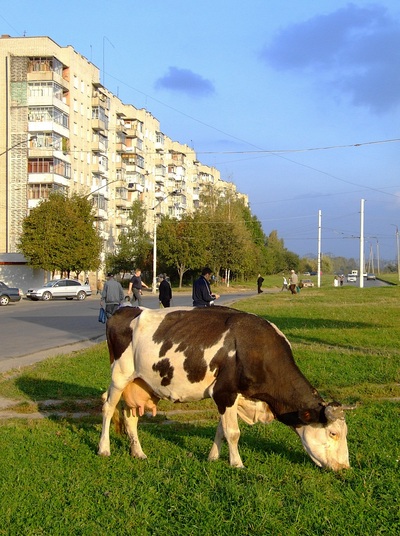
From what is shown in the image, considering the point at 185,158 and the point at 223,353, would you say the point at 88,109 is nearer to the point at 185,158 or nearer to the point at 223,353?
the point at 185,158

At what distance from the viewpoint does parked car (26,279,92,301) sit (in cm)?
5416

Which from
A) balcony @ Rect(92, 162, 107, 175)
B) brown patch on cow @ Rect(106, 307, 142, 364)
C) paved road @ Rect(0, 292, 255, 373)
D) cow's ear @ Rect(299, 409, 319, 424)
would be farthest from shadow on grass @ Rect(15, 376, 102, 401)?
balcony @ Rect(92, 162, 107, 175)

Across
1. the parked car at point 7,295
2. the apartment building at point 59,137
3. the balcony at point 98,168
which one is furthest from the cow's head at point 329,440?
the balcony at point 98,168

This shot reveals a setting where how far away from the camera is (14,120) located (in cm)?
7362

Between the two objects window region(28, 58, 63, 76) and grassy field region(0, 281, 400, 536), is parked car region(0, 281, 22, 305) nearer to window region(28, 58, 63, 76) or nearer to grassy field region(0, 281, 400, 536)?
window region(28, 58, 63, 76)

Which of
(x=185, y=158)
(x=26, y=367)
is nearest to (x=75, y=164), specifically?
(x=185, y=158)

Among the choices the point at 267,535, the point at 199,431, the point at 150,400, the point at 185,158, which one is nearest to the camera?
the point at 267,535

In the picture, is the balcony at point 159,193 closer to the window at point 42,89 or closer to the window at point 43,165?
the window at point 43,165

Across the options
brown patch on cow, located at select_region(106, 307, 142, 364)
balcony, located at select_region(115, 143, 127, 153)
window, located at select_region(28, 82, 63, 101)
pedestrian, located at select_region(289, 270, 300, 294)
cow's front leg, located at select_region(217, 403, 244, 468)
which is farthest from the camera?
balcony, located at select_region(115, 143, 127, 153)

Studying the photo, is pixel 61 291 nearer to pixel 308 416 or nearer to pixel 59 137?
pixel 59 137

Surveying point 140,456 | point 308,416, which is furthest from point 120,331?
point 308,416

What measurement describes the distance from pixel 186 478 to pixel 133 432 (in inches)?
50.3

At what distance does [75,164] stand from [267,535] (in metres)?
78.6

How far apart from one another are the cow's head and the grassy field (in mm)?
126
